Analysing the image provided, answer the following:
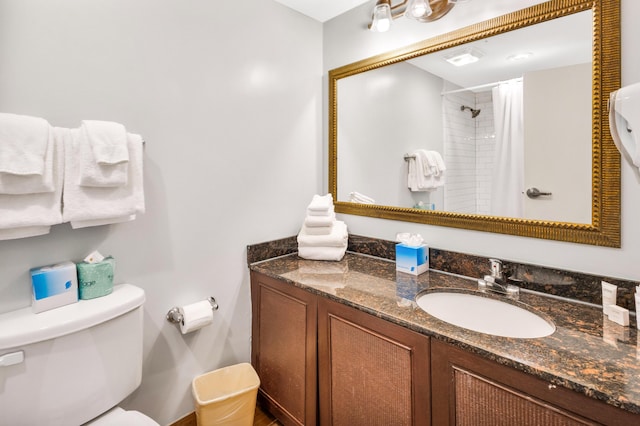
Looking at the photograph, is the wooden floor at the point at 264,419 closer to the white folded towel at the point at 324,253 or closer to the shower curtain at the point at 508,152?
the white folded towel at the point at 324,253

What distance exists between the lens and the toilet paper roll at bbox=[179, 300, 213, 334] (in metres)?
1.46

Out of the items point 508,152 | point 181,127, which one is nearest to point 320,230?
point 181,127

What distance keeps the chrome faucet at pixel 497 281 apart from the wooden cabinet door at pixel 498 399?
1.66ft

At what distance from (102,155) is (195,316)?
80 centimetres

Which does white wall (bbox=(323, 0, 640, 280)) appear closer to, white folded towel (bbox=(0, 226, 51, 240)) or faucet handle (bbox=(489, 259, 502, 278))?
faucet handle (bbox=(489, 259, 502, 278))

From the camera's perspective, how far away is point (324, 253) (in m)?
1.83

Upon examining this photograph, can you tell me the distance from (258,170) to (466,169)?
1.09 m

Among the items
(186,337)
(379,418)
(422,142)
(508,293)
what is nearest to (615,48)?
(422,142)

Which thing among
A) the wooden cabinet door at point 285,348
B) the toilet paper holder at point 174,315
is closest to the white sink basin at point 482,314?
the wooden cabinet door at point 285,348

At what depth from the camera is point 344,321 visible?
4.23 feet

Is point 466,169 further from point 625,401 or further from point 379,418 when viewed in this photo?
point 379,418

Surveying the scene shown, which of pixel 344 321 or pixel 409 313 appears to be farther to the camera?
pixel 344 321

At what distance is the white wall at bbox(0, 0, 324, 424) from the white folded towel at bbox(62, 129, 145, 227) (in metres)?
0.13

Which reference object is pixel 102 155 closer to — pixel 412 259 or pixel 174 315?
pixel 174 315
